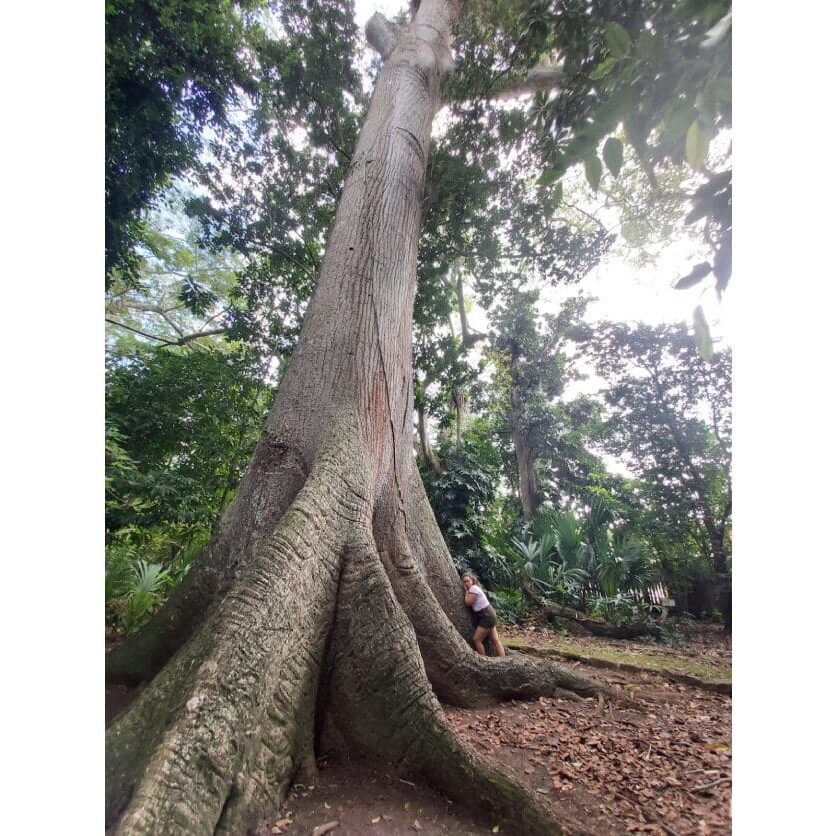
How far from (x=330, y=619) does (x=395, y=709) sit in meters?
0.31

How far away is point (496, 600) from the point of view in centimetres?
277

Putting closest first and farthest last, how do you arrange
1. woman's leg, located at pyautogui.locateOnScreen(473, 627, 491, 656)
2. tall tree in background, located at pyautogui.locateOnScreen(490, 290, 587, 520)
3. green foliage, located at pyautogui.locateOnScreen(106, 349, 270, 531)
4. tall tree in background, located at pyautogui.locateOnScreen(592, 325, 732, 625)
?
tall tree in background, located at pyautogui.locateOnScreen(592, 325, 732, 625)
green foliage, located at pyautogui.locateOnScreen(106, 349, 270, 531)
woman's leg, located at pyautogui.locateOnScreen(473, 627, 491, 656)
tall tree in background, located at pyautogui.locateOnScreen(490, 290, 587, 520)

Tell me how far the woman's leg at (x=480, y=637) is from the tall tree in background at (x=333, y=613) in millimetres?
95

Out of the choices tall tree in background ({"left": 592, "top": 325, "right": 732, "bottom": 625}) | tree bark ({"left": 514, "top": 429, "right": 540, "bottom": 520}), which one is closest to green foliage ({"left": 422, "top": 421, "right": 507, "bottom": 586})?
tree bark ({"left": 514, "top": 429, "right": 540, "bottom": 520})

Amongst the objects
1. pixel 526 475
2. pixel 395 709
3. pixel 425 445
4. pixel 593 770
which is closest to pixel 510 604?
pixel 526 475

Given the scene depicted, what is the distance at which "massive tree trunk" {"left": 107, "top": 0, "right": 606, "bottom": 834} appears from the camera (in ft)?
3.02

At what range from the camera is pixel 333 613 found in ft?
4.14

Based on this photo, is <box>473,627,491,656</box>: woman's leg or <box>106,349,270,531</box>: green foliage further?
<box>473,627,491,656</box>: woman's leg

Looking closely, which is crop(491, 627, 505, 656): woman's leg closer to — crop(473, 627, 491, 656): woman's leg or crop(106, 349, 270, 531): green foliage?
crop(473, 627, 491, 656): woman's leg

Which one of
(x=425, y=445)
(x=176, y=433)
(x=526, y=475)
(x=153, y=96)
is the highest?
(x=153, y=96)

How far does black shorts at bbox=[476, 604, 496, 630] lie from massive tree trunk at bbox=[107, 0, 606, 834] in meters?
0.06

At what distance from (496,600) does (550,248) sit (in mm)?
2366
